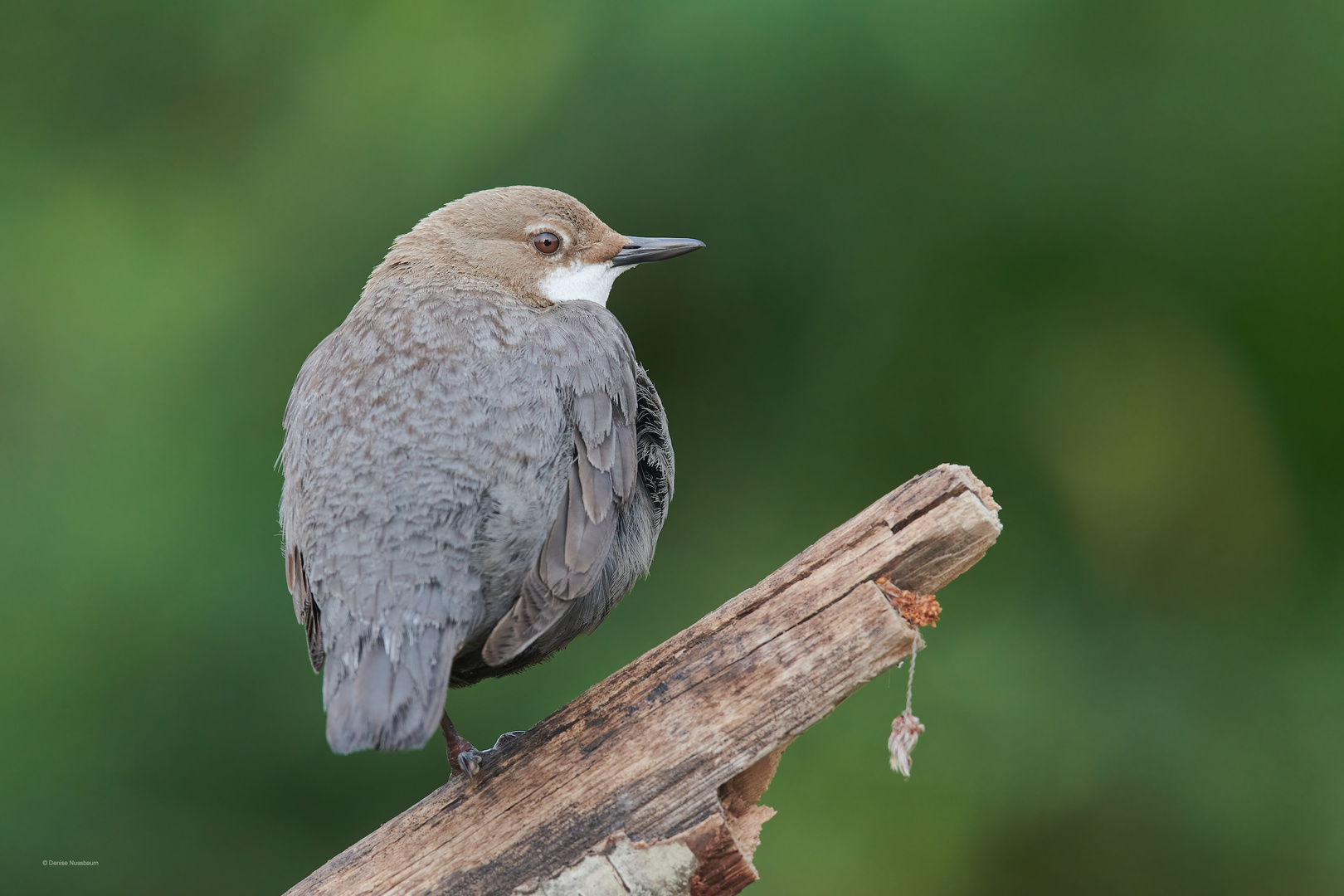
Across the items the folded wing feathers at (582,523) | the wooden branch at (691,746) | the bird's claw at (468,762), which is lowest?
the wooden branch at (691,746)

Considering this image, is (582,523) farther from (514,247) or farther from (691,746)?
(514,247)

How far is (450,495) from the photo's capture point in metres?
2.53

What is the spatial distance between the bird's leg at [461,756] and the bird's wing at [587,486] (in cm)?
22

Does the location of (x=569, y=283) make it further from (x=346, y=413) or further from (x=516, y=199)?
(x=346, y=413)

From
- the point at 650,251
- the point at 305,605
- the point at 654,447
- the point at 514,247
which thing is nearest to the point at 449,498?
the point at 305,605

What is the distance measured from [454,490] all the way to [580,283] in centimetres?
110

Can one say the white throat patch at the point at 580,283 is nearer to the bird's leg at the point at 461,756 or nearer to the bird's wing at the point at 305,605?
the bird's wing at the point at 305,605

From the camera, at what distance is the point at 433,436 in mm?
2605

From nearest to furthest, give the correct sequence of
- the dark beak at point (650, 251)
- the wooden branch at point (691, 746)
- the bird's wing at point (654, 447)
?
the wooden branch at point (691, 746) → the bird's wing at point (654, 447) → the dark beak at point (650, 251)

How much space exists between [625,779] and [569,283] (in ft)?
5.14

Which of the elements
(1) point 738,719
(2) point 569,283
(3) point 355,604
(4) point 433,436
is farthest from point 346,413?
(1) point 738,719

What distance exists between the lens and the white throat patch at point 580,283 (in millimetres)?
3334

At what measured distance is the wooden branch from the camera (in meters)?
2.42

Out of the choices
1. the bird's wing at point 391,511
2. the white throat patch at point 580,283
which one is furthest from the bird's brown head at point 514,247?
the bird's wing at point 391,511
